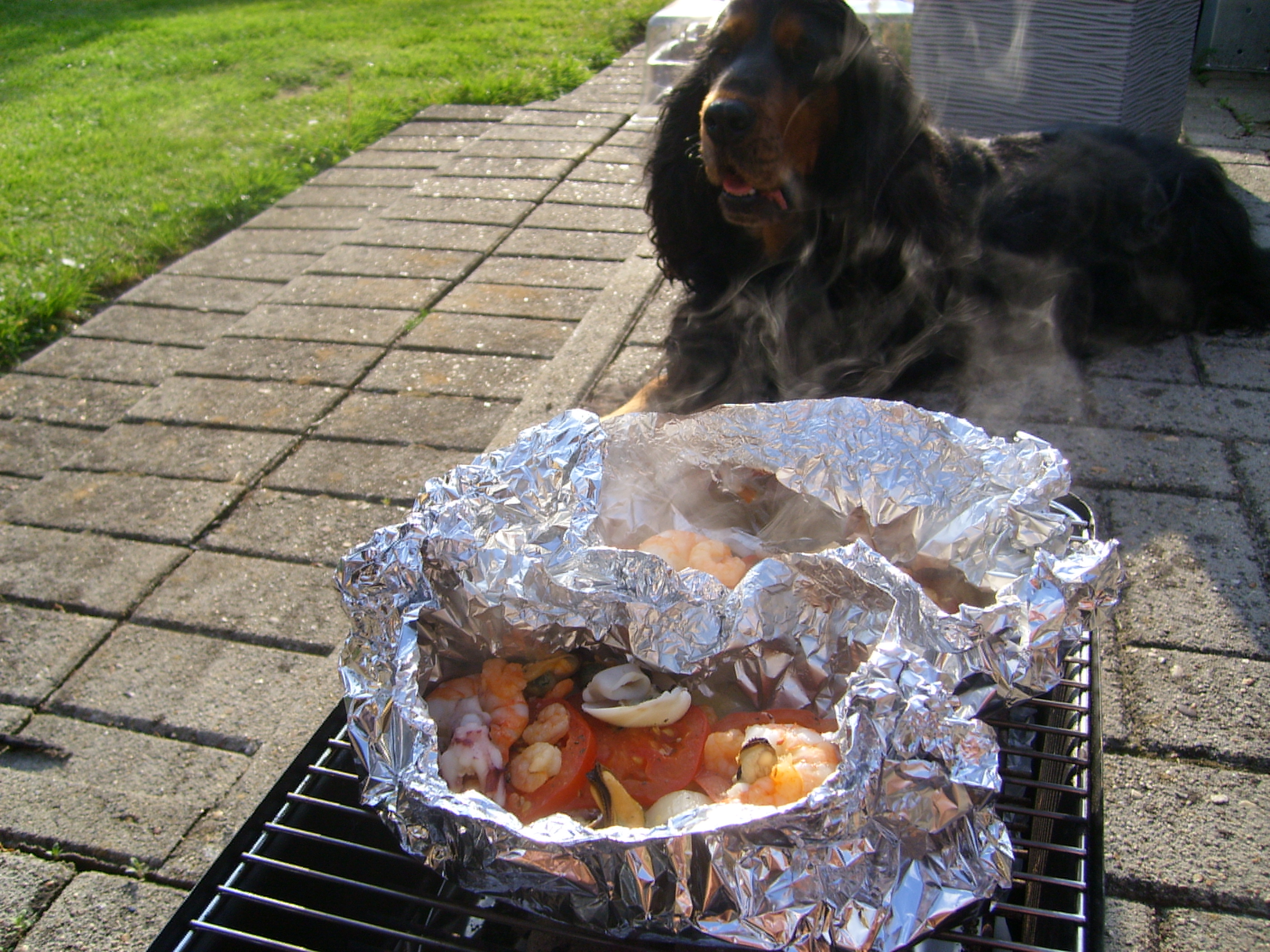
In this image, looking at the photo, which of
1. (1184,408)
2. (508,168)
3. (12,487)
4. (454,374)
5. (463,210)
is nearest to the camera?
(1184,408)

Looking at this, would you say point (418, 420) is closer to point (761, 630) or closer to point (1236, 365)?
point (761, 630)

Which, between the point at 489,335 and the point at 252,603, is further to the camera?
the point at 489,335

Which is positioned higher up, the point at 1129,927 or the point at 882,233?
the point at 882,233

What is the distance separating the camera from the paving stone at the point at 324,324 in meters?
4.00

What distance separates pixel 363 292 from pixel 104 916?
9.86 feet

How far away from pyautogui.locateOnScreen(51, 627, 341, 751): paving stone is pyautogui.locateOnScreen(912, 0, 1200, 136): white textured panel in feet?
14.1

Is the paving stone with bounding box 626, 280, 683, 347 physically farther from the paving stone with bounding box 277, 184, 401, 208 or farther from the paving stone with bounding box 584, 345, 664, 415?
the paving stone with bounding box 277, 184, 401, 208

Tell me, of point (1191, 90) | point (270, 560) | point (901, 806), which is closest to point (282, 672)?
point (270, 560)

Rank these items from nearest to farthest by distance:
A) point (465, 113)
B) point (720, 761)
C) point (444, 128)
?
1. point (720, 761)
2. point (444, 128)
3. point (465, 113)

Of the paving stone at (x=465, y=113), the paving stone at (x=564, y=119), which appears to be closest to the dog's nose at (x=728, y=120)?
the paving stone at (x=564, y=119)

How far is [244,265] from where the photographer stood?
4914 millimetres

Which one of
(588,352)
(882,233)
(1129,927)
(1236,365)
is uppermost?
(882,233)

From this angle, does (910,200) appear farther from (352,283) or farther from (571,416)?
(352,283)

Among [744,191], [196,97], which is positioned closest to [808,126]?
[744,191]
